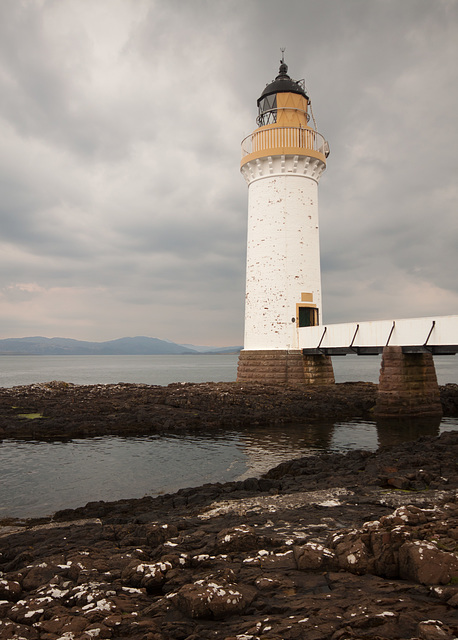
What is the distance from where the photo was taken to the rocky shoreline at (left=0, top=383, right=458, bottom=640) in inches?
143

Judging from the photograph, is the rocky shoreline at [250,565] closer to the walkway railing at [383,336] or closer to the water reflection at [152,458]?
the water reflection at [152,458]

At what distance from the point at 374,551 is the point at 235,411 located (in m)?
15.4

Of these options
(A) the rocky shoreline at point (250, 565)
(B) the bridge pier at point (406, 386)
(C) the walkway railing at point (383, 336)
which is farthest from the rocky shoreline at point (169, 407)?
(A) the rocky shoreline at point (250, 565)

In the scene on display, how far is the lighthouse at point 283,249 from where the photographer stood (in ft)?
83.1

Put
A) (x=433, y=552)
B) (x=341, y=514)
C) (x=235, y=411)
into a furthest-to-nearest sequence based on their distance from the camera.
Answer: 1. (x=235, y=411)
2. (x=341, y=514)
3. (x=433, y=552)

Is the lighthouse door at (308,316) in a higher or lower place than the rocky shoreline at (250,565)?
higher

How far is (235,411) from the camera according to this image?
19.9 m

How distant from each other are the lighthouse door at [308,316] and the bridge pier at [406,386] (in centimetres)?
584

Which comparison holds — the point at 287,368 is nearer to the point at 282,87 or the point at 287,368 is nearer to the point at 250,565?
the point at 282,87

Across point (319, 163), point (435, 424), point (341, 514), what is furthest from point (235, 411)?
point (319, 163)

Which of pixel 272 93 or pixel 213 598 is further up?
pixel 272 93

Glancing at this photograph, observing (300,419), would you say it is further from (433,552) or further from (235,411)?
(433,552)

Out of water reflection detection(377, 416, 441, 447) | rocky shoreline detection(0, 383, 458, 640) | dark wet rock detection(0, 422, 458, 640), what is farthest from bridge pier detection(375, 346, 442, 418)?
dark wet rock detection(0, 422, 458, 640)

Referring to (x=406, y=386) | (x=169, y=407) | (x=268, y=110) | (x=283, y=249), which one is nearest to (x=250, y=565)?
(x=169, y=407)
